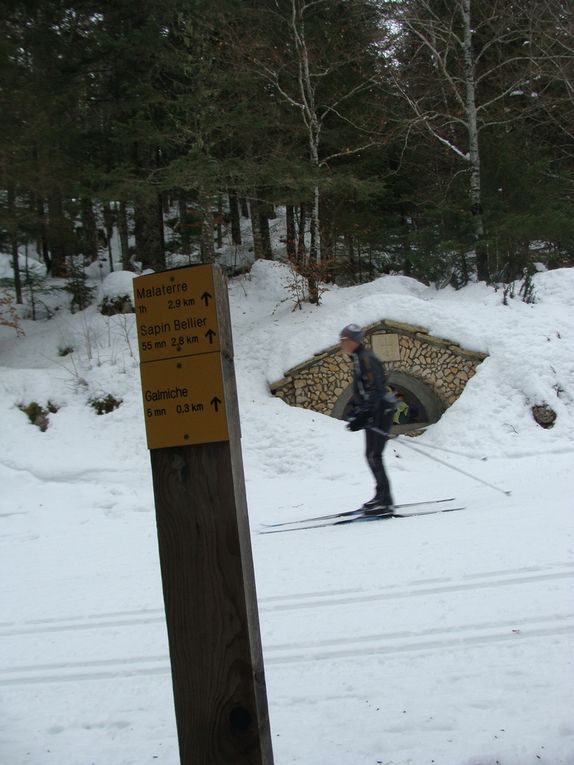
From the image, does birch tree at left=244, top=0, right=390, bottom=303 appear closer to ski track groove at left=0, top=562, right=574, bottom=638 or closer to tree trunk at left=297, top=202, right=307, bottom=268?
tree trunk at left=297, top=202, right=307, bottom=268

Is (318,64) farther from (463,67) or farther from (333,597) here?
(333,597)

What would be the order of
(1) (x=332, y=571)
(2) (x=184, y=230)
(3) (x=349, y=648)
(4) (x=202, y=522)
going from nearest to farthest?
(4) (x=202, y=522) → (3) (x=349, y=648) → (1) (x=332, y=571) → (2) (x=184, y=230)

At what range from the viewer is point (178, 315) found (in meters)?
2.16

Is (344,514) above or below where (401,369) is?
below

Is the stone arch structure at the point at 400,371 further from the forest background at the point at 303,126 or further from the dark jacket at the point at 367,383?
the dark jacket at the point at 367,383

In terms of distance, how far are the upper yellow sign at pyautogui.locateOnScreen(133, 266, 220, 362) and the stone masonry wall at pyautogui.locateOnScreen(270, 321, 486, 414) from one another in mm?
9092

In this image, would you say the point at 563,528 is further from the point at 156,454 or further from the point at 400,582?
the point at 156,454

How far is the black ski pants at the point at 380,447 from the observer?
6703 mm

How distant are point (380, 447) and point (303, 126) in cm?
1158

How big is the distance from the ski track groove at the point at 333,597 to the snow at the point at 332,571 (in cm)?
2

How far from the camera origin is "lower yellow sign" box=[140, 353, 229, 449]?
2.09 metres

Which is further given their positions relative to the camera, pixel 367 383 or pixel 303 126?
pixel 303 126

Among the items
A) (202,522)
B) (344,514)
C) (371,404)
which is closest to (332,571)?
(344,514)

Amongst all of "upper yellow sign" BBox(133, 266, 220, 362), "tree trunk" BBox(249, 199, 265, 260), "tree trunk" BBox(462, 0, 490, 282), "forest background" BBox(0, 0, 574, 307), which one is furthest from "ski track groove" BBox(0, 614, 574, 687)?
"tree trunk" BBox(249, 199, 265, 260)
